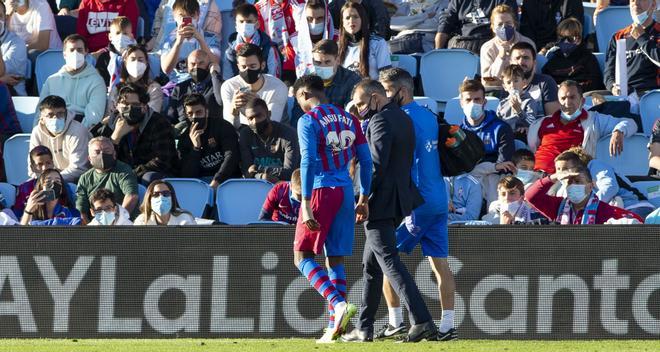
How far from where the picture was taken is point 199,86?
520 inches

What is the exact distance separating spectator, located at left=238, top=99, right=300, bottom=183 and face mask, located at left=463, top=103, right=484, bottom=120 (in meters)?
1.52

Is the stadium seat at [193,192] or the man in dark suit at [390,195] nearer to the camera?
the man in dark suit at [390,195]

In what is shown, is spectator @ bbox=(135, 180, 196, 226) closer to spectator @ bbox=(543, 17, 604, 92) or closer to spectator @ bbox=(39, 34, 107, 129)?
spectator @ bbox=(39, 34, 107, 129)

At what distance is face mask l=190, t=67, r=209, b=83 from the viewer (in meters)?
13.2

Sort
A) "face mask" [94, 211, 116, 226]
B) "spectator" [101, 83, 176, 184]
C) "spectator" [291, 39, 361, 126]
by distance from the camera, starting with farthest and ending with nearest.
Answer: "spectator" [291, 39, 361, 126] < "spectator" [101, 83, 176, 184] < "face mask" [94, 211, 116, 226]

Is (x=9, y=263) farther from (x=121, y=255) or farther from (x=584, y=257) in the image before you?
(x=584, y=257)

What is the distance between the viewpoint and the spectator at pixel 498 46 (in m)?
13.3

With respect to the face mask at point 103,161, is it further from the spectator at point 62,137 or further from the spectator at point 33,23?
the spectator at point 33,23

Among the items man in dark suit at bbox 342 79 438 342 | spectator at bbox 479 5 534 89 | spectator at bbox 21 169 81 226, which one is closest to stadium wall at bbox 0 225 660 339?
man in dark suit at bbox 342 79 438 342

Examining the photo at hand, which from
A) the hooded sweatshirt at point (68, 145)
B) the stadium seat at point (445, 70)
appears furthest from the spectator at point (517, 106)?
the hooded sweatshirt at point (68, 145)

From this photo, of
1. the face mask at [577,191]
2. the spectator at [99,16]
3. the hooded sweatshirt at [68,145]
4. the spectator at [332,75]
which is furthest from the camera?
the spectator at [99,16]

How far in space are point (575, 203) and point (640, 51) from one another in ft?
10.8

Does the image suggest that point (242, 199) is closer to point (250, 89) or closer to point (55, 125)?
point (250, 89)

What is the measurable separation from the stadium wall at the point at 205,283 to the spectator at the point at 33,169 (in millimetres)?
2450
